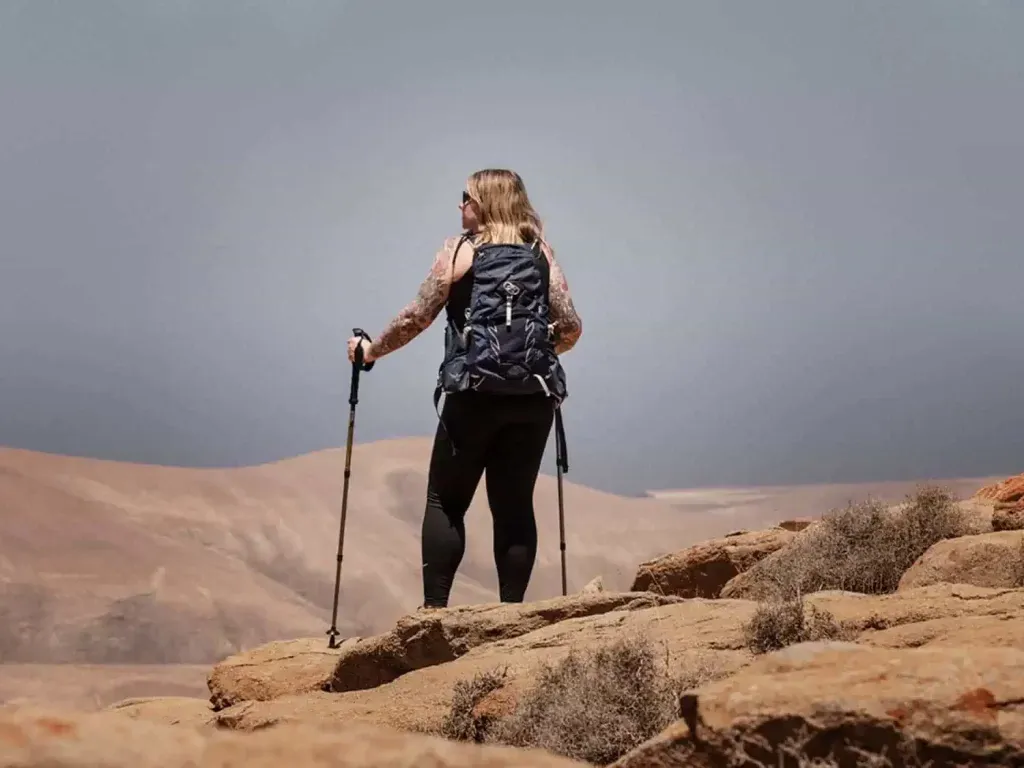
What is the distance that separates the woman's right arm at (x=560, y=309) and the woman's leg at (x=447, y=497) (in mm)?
624

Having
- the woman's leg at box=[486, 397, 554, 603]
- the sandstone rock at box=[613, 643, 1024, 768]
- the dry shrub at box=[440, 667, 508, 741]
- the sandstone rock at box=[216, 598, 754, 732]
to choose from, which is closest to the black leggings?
the woman's leg at box=[486, 397, 554, 603]

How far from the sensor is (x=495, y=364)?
4.82 m

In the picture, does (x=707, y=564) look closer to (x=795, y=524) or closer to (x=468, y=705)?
(x=795, y=524)

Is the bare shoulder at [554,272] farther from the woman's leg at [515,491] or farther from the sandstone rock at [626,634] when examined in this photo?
the sandstone rock at [626,634]

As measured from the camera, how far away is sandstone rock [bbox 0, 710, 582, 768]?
1593 millimetres

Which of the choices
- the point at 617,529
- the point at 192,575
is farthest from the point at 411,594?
the point at 617,529

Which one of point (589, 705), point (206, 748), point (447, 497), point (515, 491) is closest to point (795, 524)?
point (515, 491)

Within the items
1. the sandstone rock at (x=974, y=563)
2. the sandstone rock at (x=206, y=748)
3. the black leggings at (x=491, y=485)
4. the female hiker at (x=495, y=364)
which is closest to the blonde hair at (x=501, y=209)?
the female hiker at (x=495, y=364)

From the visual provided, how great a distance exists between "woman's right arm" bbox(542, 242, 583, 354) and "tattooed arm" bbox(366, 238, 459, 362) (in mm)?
467

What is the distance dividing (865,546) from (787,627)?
2.08 metres

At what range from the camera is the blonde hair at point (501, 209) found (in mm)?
5117

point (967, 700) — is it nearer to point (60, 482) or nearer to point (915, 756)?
point (915, 756)

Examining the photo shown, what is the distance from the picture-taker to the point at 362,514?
1300 cm

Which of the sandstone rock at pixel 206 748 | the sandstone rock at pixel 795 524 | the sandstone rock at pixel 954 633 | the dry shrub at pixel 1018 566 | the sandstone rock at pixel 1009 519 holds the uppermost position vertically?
the sandstone rock at pixel 795 524
